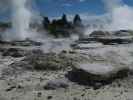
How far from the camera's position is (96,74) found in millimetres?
8492

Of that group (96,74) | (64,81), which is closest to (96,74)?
(96,74)

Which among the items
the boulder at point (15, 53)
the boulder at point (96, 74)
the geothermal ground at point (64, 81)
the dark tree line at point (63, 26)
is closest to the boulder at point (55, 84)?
the geothermal ground at point (64, 81)

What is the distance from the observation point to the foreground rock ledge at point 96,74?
8.52 metres

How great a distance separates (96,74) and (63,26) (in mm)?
41396

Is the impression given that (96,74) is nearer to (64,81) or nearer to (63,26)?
(64,81)

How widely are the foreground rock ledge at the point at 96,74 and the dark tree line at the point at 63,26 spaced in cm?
3435

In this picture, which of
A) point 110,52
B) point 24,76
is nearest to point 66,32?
point 110,52

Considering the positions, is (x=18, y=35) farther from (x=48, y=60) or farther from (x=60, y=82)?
(x=60, y=82)

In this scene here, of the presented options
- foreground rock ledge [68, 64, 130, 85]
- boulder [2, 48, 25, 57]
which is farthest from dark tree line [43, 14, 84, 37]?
foreground rock ledge [68, 64, 130, 85]

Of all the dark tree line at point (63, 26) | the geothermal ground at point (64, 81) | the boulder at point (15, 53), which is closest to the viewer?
the geothermal ground at point (64, 81)

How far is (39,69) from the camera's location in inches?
440

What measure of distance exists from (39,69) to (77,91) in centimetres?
354

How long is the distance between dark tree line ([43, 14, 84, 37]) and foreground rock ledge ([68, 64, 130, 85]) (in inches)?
1352

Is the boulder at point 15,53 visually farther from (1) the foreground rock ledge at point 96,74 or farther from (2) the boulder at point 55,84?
(2) the boulder at point 55,84
